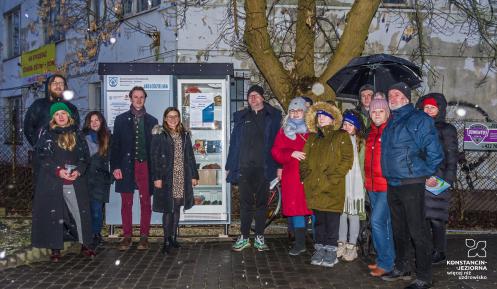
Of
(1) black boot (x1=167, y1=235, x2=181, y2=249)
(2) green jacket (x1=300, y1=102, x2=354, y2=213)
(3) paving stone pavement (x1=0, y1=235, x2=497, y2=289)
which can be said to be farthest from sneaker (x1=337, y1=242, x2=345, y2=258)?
(1) black boot (x1=167, y1=235, x2=181, y2=249)

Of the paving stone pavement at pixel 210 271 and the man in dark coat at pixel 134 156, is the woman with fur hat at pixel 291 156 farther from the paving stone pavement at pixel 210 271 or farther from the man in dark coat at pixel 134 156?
the man in dark coat at pixel 134 156

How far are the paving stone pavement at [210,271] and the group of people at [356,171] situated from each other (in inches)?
8.6

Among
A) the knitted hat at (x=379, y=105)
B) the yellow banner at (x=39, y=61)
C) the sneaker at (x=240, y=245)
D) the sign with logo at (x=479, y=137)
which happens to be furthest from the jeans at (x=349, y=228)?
the yellow banner at (x=39, y=61)

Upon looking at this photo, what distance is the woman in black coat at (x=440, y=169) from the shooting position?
6.41 metres

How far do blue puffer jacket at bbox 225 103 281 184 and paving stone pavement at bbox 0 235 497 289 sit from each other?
1.08 m

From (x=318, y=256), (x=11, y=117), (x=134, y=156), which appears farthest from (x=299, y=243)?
(x=11, y=117)

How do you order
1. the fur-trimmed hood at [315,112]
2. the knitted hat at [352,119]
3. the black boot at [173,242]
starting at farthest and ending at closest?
the black boot at [173,242]
the knitted hat at [352,119]
the fur-trimmed hood at [315,112]

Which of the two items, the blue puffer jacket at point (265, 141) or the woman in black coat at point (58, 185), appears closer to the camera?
the woman in black coat at point (58, 185)

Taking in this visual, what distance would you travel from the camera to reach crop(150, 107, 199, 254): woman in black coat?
7328 millimetres

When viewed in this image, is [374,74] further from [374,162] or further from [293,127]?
[374,162]

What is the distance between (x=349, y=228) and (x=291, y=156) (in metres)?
1.16

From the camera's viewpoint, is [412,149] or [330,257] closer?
[412,149]

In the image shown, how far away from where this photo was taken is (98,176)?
7523 mm

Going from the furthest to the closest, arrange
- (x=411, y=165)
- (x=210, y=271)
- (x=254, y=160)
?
(x=254, y=160)
(x=210, y=271)
(x=411, y=165)
